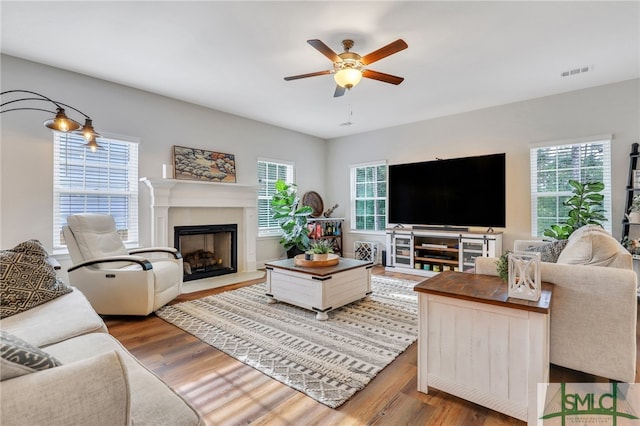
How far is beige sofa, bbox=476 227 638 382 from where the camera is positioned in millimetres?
1813

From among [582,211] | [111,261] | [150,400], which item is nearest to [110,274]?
[111,261]

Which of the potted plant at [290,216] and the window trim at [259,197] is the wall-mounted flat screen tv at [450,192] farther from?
the window trim at [259,197]

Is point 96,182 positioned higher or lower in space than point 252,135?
lower

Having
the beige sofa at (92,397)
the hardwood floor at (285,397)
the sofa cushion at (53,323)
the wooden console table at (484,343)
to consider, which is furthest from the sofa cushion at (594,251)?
the sofa cushion at (53,323)

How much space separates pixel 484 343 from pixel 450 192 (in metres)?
3.70

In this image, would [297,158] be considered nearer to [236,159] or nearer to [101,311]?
[236,159]

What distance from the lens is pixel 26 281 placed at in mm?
2039

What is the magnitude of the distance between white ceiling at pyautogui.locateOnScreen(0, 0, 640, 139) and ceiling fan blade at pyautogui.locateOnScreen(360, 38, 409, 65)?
1.16 ft

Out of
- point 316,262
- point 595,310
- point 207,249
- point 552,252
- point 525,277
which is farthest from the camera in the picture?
point 207,249

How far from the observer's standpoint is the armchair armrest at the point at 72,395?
750 mm

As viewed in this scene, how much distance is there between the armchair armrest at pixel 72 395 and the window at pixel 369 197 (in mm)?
5618

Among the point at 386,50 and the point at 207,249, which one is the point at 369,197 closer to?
the point at 207,249

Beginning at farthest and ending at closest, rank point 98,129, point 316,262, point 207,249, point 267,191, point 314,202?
point 314,202 → point 267,191 → point 207,249 → point 98,129 → point 316,262

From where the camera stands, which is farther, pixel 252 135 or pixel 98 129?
pixel 252 135
